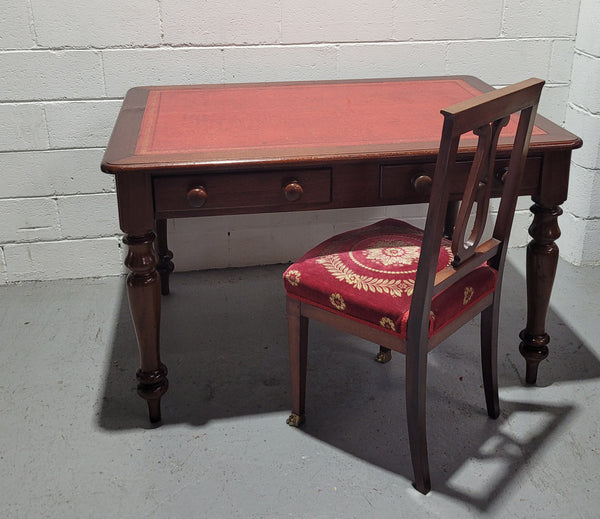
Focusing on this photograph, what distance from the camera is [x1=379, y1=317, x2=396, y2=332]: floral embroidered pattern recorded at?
1764mm

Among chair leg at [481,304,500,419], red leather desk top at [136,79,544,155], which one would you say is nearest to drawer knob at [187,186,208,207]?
red leather desk top at [136,79,544,155]

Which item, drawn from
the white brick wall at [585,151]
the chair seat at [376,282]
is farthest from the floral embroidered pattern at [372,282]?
the white brick wall at [585,151]

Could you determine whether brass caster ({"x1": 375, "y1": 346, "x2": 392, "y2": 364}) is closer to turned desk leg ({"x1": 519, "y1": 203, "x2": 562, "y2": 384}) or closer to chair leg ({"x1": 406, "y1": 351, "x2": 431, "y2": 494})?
turned desk leg ({"x1": 519, "y1": 203, "x2": 562, "y2": 384})

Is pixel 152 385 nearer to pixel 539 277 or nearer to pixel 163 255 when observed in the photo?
pixel 163 255

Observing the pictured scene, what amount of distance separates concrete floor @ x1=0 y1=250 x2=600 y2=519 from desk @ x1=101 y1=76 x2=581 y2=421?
0.54ft

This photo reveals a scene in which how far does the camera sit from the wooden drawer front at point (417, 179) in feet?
6.35

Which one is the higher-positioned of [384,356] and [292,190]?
[292,190]

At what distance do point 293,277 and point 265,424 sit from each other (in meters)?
0.46

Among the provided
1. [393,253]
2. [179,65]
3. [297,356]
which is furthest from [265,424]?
[179,65]

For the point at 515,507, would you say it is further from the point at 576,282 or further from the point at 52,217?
the point at 52,217

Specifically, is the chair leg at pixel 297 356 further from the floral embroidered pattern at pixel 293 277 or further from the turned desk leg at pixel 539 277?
the turned desk leg at pixel 539 277

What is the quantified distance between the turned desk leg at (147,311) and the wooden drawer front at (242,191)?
0.11 m

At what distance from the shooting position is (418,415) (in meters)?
1.80

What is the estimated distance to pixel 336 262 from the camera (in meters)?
1.94
